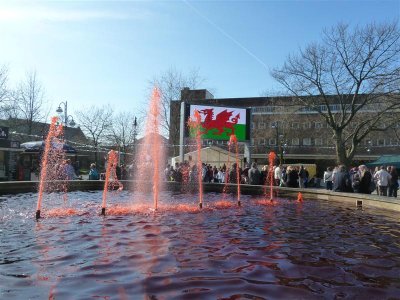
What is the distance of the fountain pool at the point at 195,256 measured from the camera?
209 inches

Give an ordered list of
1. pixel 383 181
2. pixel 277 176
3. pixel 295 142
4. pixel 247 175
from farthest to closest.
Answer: pixel 295 142 → pixel 247 175 → pixel 277 176 → pixel 383 181

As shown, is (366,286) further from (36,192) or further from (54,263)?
(36,192)

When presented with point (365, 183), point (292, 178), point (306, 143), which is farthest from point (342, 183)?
point (306, 143)

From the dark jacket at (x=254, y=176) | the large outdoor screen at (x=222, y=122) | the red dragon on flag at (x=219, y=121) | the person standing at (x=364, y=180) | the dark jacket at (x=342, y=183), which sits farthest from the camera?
the red dragon on flag at (x=219, y=121)

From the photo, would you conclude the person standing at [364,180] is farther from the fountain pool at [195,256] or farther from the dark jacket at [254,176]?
the dark jacket at [254,176]

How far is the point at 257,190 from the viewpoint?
70.4ft

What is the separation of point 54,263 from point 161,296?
2.28 m

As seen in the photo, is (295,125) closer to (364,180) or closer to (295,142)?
(295,142)

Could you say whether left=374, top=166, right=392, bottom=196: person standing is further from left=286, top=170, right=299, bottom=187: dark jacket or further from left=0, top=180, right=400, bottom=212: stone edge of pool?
left=286, top=170, right=299, bottom=187: dark jacket

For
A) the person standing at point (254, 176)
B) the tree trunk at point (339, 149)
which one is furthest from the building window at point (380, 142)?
the person standing at point (254, 176)

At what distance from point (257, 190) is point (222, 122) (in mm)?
12199

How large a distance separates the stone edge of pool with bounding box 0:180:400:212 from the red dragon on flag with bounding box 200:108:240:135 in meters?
8.19

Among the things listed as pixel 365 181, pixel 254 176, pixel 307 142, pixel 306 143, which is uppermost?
pixel 307 142

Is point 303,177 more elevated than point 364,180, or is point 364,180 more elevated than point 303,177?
point 303,177
